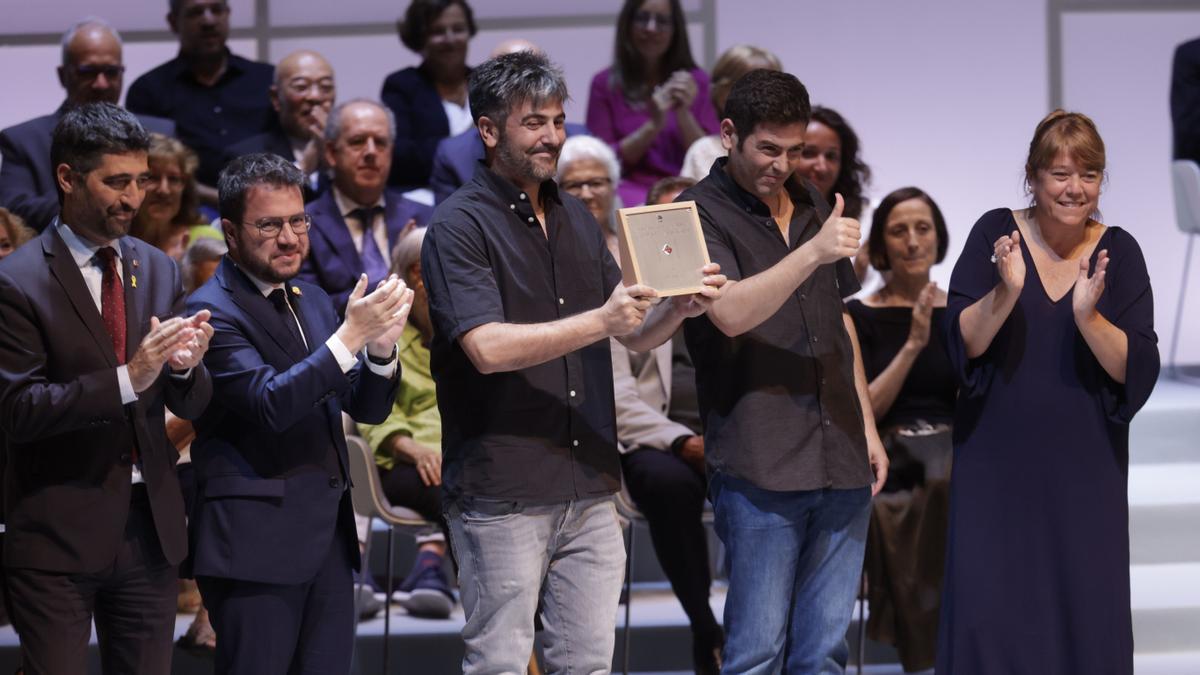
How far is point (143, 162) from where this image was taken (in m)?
2.99

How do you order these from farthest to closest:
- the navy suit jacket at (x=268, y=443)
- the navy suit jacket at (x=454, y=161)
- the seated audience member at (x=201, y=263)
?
1. the navy suit jacket at (x=454, y=161)
2. the seated audience member at (x=201, y=263)
3. the navy suit jacket at (x=268, y=443)

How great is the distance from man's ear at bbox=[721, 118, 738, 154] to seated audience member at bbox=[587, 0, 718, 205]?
2440 mm

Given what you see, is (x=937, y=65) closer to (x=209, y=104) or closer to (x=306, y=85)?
(x=306, y=85)

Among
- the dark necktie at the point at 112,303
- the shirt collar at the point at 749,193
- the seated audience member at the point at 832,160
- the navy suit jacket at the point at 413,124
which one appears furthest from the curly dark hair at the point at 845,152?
the dark necktie at the point at 112,303

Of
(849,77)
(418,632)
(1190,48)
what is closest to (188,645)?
(418,632)

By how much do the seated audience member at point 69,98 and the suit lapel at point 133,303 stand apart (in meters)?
1.96

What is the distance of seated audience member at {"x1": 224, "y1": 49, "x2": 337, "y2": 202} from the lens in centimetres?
538

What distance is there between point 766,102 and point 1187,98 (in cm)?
386

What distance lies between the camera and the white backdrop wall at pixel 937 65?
6.79m

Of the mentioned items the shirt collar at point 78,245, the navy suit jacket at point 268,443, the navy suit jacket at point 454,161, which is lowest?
the navy suit jacket at point 268,443

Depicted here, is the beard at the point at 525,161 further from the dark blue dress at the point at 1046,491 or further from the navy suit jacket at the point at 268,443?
the dark blue dress at the point at 1046,491

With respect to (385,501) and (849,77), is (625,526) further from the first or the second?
(849,77)

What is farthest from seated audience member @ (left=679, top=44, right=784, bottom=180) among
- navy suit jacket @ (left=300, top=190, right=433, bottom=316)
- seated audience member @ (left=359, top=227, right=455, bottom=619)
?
seated audience member @ (left=359, top=227, right=455, bottom=619)

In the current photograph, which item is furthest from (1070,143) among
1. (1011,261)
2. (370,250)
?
(370,250)
